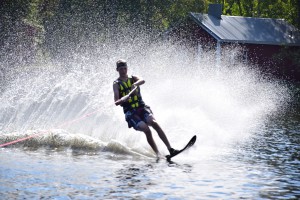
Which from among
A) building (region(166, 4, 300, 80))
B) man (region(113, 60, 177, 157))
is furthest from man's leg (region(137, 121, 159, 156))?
building (region(166, 4, 300, 80))

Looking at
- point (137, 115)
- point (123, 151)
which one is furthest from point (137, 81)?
point (123, 151)

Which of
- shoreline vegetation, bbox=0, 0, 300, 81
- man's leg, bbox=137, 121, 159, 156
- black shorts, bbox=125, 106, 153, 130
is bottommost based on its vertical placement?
man's leg, bbox=137, 121, 159, 156

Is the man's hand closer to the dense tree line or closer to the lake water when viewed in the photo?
the lake water

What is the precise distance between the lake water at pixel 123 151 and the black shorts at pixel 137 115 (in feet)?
1.96

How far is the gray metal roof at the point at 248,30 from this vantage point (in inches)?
1676

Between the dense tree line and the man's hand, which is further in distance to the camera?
the dense tree line

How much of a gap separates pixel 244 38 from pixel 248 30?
92.5 inches

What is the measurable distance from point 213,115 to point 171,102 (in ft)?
6.66

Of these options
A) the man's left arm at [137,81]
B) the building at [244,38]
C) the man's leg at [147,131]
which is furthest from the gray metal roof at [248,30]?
the man's leg at [147,131]

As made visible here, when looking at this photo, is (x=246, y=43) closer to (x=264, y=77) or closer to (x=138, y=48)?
(x=264, y=77)

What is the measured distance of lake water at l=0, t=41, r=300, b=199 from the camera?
8781mm

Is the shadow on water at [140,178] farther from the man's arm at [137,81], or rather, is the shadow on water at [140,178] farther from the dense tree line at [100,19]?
the dense tree line at [100,19]

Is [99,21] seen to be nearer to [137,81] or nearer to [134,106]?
[137,81]

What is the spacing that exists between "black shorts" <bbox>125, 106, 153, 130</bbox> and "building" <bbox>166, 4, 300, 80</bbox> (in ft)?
99.7
